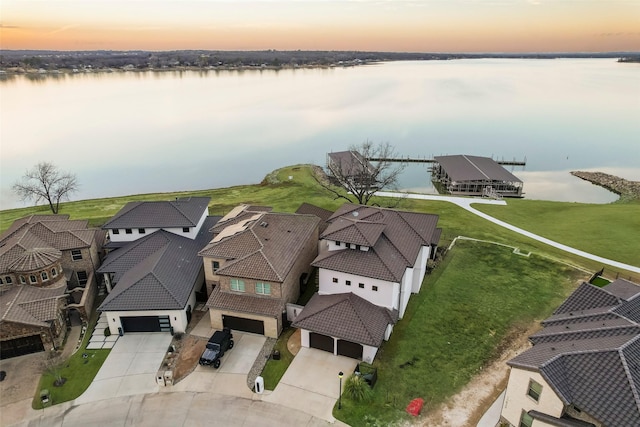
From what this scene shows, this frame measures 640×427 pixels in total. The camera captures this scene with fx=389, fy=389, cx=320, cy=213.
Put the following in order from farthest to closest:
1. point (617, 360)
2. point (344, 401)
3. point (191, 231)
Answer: point (191, 231) < point (344, 401) < point (617, 360)

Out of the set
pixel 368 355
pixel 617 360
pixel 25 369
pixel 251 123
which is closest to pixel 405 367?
pixel 368 355

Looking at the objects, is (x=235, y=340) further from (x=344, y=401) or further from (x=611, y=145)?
(x=611, y=145)

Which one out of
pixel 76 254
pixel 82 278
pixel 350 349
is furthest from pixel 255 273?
pixel 82 278

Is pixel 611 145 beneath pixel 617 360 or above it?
beneath

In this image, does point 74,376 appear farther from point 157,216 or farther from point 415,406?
point 415,406

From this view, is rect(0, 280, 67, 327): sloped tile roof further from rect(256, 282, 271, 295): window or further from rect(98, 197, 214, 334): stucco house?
rect(256, 282, 271, 295): window

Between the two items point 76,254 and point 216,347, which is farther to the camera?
point 76,254
